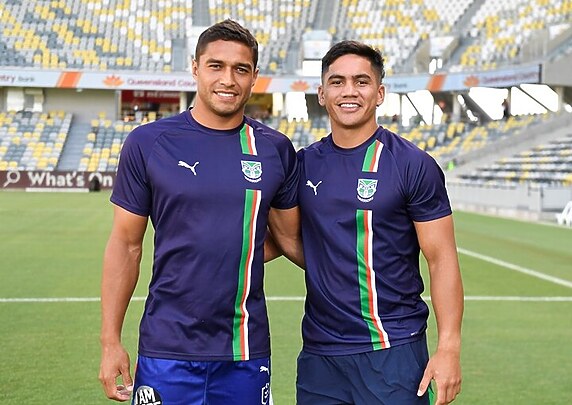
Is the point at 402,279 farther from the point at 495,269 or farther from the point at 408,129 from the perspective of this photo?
the point at 408,129

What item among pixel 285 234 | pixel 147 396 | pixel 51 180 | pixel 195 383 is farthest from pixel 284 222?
pixel 51 180

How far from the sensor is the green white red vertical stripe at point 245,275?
133 inches

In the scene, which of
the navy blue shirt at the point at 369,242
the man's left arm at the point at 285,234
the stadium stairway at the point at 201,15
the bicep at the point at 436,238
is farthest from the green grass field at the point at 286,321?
the stadium stairway at the point at 201,15

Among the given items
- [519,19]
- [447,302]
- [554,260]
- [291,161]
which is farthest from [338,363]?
[519,19]

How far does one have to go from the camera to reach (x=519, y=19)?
138 feet

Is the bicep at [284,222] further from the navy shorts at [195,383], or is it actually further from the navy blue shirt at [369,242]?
the navy shorts at [195,383]

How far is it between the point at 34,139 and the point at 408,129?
1694 centimetres

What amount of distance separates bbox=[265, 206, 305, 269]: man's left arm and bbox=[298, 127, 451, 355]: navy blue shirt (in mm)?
111

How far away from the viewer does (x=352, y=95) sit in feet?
11.8

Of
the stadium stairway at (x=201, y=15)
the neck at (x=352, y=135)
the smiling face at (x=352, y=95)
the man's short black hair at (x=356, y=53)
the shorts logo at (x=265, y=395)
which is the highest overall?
the stadium stairway at (x=201, y=15)

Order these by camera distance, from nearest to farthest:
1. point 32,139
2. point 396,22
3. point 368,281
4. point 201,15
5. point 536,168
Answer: point 368,281
point 536,168
point 32,139
point 396,22
point 201,15

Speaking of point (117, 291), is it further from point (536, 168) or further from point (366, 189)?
point (536, 168)

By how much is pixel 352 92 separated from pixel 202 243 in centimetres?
80

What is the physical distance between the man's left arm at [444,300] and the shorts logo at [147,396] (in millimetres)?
912
